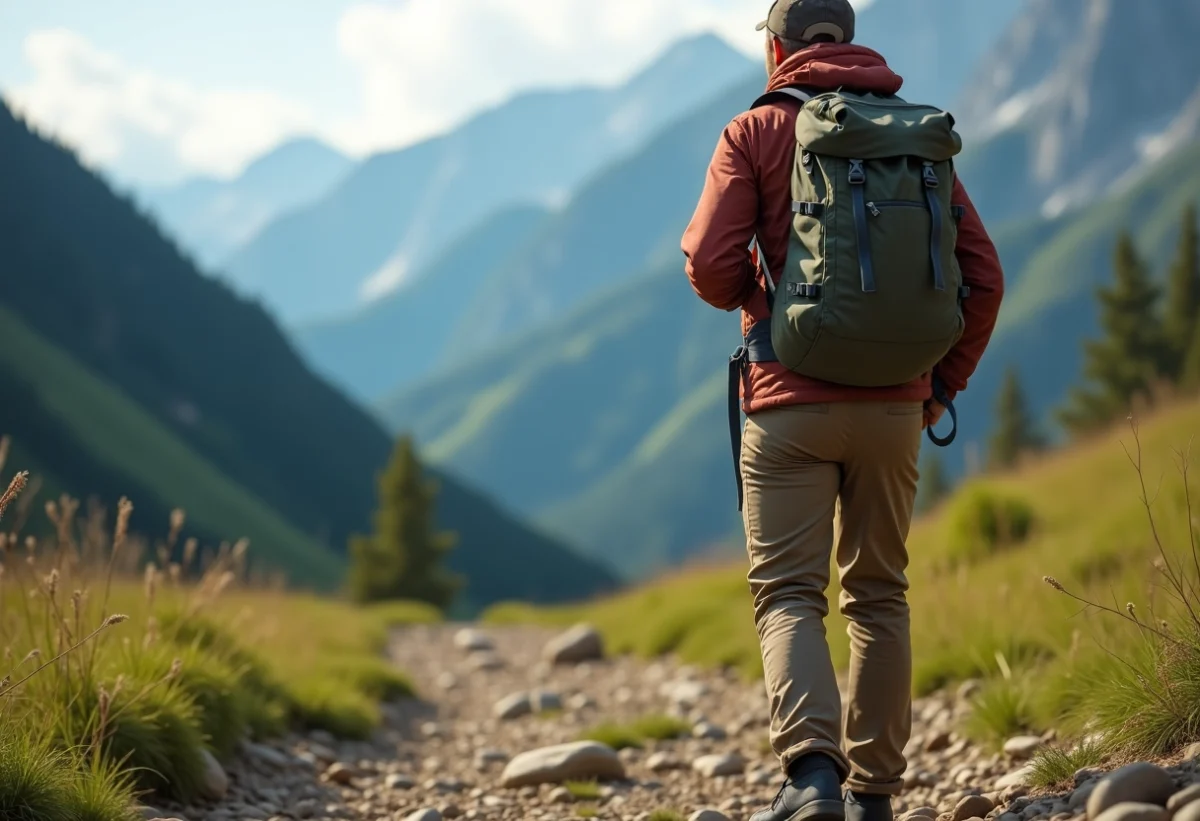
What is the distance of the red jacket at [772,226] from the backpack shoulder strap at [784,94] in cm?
3

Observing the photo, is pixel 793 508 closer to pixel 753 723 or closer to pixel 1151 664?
pixel 1151 664

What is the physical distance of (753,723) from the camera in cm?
804

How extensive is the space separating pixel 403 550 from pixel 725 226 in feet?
118

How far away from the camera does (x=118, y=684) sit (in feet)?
13.2

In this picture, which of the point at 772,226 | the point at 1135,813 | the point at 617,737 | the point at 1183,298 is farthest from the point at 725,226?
the point at 1183,298

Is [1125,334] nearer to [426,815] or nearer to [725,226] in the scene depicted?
[426,815]

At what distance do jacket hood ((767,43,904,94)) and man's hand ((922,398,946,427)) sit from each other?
114 cm

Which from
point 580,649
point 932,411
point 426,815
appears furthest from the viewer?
point 580,649

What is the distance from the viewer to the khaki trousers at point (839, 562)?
13.1ft

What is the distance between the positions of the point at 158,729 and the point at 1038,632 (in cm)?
455

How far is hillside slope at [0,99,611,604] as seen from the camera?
130 meters

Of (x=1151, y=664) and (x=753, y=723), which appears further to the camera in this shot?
(x=753, y=723)

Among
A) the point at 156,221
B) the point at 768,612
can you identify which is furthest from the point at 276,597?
the point at 156,221

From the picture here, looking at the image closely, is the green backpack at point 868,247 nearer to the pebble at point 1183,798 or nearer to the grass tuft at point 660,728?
the pebble at point 1183,798
